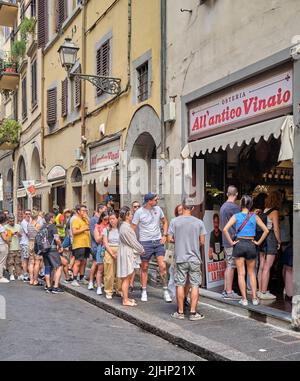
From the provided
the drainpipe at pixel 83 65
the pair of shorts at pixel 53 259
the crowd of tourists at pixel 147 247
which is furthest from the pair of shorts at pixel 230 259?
the drainpipe at pixel 83 65

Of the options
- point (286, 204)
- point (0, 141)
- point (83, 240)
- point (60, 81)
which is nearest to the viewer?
point (286, 204)

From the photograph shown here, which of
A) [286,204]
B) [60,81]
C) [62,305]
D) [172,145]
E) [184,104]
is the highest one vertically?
[60,81]

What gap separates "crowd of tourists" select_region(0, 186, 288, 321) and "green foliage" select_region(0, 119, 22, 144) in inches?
483

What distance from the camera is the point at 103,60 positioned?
1426 cm

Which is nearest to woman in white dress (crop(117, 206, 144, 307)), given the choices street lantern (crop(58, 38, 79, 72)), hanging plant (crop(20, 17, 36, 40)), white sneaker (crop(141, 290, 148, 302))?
white sneaker (crop(141, 290, 148, 302))

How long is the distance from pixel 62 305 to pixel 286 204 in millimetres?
4261

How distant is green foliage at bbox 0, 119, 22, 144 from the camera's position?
24.4 meters

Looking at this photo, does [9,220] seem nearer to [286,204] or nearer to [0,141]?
[286,204]

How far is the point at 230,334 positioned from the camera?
657 cm

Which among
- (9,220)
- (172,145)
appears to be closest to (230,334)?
(172,145)

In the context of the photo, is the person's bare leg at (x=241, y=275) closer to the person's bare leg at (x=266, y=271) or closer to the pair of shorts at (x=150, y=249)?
the person's bare leg at (x=266, y=271)

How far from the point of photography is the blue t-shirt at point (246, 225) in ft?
25.3

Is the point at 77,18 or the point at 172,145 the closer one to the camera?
the point at 172,145

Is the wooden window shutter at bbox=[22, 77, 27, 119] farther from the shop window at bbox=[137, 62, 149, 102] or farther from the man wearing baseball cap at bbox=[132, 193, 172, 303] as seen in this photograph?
the man wearing baseball cap at bbox=[132, 193, 172, 303]
